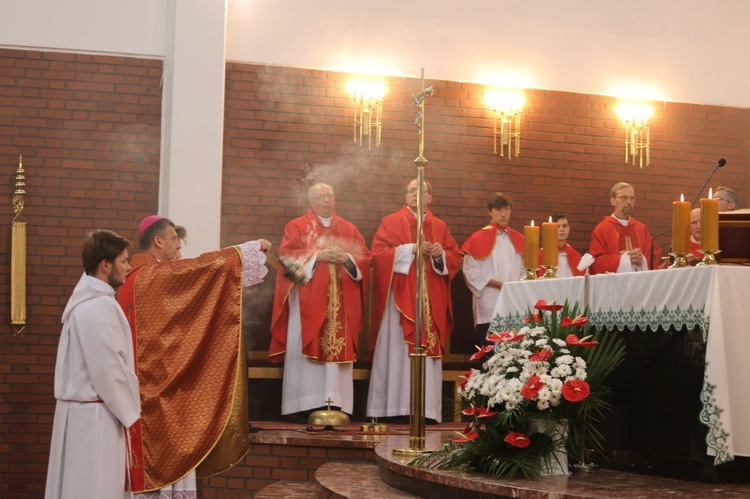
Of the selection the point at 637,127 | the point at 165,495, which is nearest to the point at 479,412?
the point at 165,495

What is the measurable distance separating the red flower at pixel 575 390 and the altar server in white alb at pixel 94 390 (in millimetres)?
2283

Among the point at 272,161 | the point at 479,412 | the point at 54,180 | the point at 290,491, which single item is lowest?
the point at 290,491

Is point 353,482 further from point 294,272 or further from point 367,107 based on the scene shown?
point 367,107

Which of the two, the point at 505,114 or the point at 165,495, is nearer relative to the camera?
the point at 165,495

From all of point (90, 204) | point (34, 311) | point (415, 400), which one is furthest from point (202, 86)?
point (415, 400)

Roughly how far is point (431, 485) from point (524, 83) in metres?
6.59

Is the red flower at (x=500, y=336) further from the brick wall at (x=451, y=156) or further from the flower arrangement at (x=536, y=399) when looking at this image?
the brick wall at (x=451, y=156)

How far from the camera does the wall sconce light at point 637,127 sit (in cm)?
1065

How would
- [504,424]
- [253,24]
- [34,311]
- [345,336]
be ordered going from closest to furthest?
[504,424]
[345,336]
[34,311]
[253,24]

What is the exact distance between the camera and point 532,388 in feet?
14.5

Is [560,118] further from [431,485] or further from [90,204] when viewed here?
[431,485]

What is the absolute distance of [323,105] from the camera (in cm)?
996

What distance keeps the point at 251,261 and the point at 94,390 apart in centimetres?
177

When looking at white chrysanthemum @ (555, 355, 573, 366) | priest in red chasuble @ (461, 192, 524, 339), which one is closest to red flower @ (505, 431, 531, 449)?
white chrysanthemum @ (555, 355, 573, 366)
